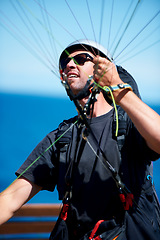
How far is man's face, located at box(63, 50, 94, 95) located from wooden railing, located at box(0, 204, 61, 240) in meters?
1.63

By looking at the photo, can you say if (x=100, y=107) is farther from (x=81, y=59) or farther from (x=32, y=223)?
(x=32, y=223)

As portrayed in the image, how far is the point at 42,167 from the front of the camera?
1.46 metres

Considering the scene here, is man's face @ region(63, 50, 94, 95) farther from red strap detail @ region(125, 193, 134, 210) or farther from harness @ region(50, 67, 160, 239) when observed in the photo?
red strap detail @ region(125, 193, 134, 210)

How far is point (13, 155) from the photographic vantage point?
632cm

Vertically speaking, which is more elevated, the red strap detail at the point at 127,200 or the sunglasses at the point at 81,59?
the sunglasses at the point at 81,59

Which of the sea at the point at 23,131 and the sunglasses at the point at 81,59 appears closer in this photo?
the sunglasses at the point at 81,59

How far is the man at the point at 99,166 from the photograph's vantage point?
1.09 meters

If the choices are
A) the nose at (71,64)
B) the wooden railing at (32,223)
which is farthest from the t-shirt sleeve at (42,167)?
the wooden railing at (32,223)

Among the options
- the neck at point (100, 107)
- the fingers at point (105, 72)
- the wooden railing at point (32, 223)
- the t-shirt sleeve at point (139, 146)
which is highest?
the fingers at point (105, 72)

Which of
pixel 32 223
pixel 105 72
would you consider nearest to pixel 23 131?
pixel 32 223

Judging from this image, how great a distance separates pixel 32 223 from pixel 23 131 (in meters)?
5.08

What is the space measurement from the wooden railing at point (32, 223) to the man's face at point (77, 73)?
1.63 meters

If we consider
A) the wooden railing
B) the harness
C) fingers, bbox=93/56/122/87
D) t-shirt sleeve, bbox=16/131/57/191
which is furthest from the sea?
Result: fingers, bbox=93/56/122/87

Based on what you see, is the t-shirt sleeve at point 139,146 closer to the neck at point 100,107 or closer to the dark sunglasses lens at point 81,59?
the neck at point 100,107
